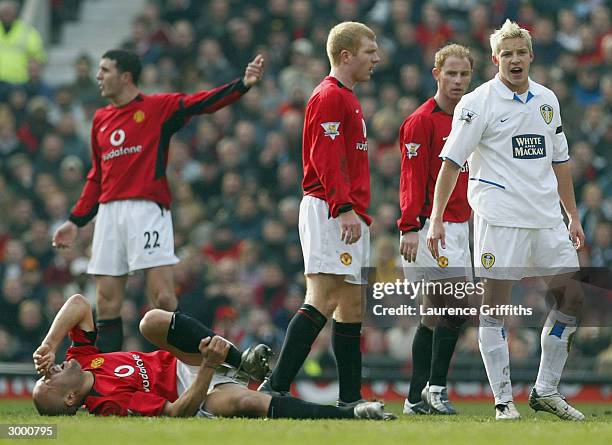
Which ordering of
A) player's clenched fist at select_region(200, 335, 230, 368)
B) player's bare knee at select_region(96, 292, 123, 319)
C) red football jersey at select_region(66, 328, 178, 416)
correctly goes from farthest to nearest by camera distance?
player's bare knee at select_region(96, 292, 123, 319), red football jersey at select_region(66, 328, 178, 416), player's clenched fist at select_region(200, 335, 230, 368)

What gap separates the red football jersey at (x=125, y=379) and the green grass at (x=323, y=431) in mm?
150

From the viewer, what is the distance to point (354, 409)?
8445 millimetres

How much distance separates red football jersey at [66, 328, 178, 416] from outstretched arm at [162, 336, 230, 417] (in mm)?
183

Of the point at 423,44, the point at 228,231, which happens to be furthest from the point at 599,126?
the point at 228,231

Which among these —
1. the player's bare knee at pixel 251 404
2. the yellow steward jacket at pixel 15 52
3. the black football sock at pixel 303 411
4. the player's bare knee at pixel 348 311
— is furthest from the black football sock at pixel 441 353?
the yellow steward jacket at pixel 15 52

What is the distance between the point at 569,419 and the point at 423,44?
30.0 feet

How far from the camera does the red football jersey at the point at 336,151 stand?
8789 millimetres

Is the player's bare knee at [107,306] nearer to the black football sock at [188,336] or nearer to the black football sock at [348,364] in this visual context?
the black football sock at [188,336]

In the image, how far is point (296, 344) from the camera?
877 cm

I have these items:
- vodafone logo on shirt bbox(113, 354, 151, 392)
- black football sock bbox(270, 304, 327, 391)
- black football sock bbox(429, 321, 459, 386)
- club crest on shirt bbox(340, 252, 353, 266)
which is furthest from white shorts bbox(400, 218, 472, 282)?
vodafone logo on shirt bbox(113, 354, 151, 392)

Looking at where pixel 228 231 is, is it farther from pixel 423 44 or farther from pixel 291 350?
pixel 291 350

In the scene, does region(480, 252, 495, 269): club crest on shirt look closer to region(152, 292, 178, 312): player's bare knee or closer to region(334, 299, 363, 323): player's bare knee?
region(334, 299, 363, 323): player's bare knee

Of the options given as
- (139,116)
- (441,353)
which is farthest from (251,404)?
(139,116)

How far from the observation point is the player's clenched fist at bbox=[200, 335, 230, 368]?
328 inches
